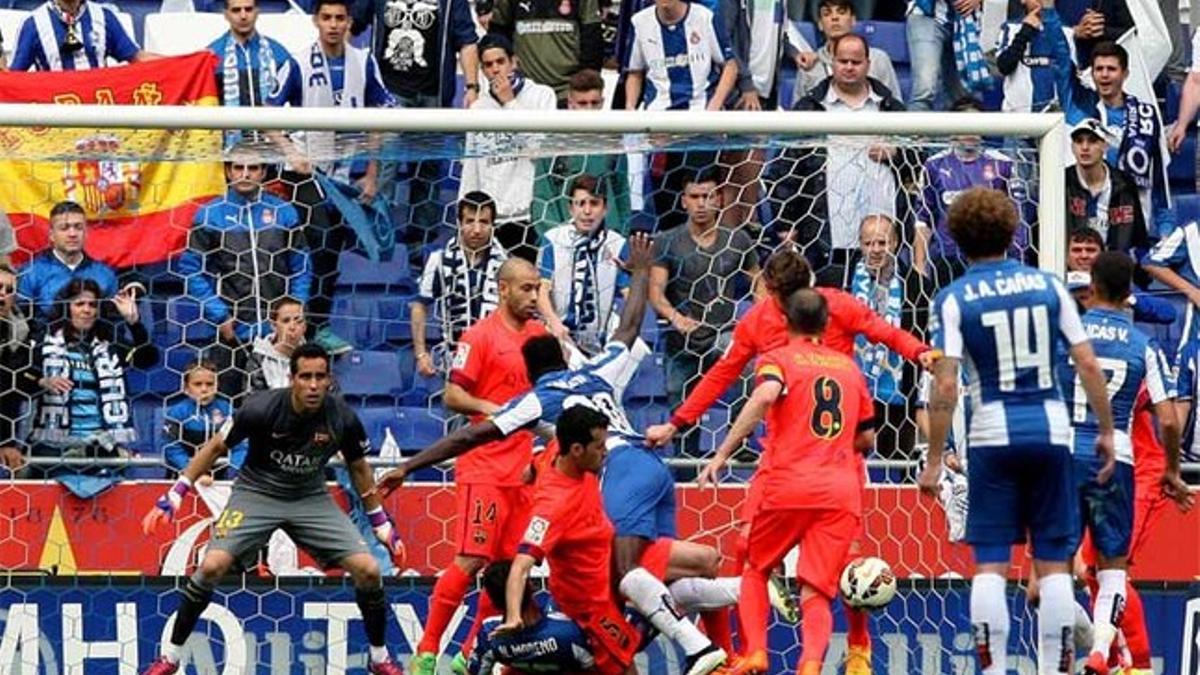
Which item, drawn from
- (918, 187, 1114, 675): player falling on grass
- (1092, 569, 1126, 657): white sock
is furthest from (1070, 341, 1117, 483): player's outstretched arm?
(1092, 569, 1126, 657): white sock

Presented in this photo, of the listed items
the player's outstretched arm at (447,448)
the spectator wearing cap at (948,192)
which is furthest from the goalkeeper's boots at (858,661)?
the spectator wearing cap at (948,192)

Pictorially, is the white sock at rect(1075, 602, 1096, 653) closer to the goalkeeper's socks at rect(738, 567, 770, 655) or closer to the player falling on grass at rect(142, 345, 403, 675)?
the goalkeeper's socks at rect(738, 567, 770, 655)

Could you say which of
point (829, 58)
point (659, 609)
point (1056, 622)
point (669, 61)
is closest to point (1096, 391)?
point (1056, 622)

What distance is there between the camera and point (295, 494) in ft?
45.1

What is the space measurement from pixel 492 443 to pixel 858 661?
2.02 metres

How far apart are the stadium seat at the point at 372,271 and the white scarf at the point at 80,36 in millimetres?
2871

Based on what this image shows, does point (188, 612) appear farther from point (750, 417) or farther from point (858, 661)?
point (858, 661)

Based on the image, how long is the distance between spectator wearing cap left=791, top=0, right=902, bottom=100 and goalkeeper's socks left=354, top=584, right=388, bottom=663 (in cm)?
481

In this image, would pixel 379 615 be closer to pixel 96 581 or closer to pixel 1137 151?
pixel 96 581

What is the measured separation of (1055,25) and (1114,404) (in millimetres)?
5026

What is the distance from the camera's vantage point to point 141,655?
1393cm

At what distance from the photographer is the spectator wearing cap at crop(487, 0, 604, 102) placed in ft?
55.7

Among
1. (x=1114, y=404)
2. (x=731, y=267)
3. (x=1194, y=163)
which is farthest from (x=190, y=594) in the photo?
(x=1194, y=163)

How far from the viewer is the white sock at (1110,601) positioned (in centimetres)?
1275
